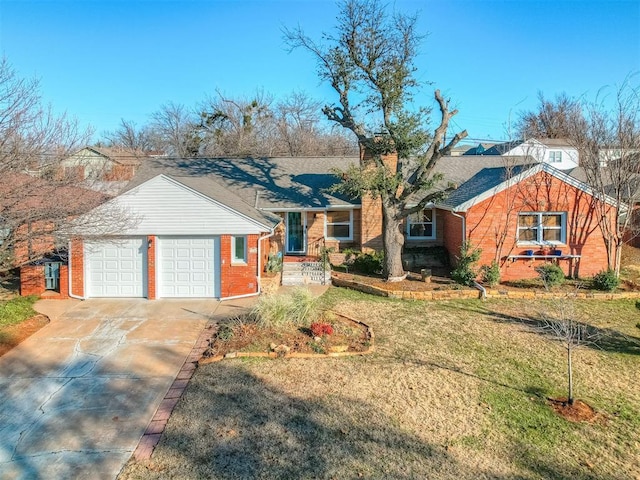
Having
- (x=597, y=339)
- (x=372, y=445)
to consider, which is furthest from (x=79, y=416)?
(x=597, y=339)

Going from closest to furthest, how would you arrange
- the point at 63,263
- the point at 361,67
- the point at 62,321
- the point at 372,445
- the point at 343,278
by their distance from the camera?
the point at 372,445, the point at 62,321, the point at 63,263, the point at 361,67, the point at 343,278

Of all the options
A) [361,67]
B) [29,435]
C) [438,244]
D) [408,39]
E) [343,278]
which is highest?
[408,39]

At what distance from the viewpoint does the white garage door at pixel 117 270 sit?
13875 millimetres

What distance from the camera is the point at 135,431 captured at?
5.84 metres

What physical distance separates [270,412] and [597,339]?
793 centimetres

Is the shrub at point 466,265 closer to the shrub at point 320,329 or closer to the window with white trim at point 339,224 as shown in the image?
the window with white trim at point 339,224

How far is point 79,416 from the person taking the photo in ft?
20.5

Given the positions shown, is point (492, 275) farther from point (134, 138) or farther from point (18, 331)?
point (134, 138)

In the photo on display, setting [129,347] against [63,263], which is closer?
[129,347]

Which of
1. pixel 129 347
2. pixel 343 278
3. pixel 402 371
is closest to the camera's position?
pixel 402 371

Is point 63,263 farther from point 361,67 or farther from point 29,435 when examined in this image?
point 361,67

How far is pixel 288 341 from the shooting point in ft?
29.5

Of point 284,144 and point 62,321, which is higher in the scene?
point 284,144

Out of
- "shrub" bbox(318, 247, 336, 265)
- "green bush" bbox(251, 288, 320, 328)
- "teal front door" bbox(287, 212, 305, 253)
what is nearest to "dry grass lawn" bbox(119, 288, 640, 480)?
"green bush" bbox(251, 288, 320, 328)
